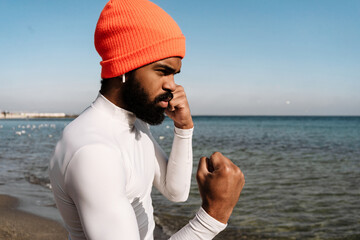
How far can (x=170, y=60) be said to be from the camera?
5.85 feet

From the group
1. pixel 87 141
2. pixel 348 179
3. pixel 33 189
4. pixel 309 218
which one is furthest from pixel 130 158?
pixel 348 179

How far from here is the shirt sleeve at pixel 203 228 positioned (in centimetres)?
145

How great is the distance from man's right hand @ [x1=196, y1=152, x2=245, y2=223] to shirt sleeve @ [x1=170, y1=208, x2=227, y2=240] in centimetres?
2

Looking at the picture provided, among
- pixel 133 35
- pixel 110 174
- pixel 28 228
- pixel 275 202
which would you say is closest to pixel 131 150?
pixel 110 174

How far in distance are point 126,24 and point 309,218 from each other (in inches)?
268

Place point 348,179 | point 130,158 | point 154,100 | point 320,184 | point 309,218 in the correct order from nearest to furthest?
point 130,158
point 154,100
point 309,218
point 320,184
point 348,179

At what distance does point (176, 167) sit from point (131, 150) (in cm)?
41

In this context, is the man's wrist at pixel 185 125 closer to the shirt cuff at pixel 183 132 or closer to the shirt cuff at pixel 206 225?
the shirt cuff at pixel 183 132

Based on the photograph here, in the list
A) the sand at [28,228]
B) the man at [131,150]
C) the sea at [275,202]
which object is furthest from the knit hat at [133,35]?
the sea at [275,202]

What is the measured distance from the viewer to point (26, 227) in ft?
18.8

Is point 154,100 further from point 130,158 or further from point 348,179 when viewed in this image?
point 348,179

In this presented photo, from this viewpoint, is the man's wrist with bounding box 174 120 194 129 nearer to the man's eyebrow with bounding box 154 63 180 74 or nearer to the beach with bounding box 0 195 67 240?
the man's eyebrow with bounding box 154 63 180 74

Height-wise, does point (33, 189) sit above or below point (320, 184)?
below

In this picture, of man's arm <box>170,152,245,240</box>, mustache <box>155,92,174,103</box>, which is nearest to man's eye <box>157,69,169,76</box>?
mustache <box>155,92,174,103</box>
